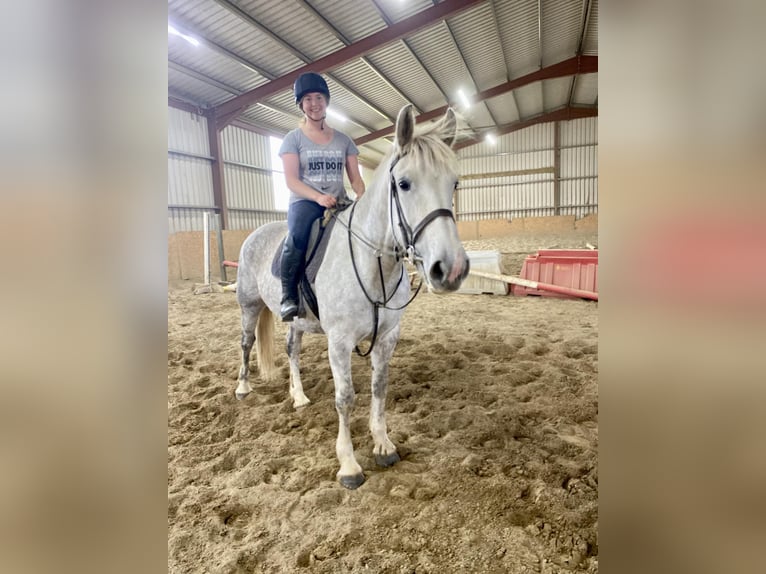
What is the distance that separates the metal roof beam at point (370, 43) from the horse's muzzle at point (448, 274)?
30.7 feet

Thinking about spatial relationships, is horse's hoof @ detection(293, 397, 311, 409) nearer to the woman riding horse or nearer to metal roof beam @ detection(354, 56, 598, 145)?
the woman riding horse

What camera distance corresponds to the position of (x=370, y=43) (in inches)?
364

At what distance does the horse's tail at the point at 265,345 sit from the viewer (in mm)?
3322

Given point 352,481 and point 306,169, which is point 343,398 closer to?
point 352,481

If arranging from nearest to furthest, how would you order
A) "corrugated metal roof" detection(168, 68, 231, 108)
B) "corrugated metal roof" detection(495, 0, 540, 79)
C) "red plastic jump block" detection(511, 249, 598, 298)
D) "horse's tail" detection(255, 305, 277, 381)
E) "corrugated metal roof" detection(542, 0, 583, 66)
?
1. "horse's tail" detection(255, 305, 277, 381)
2. "red plastic jump block" detection(511, 249, 598, 298)
3. "corrugated metal roof" detection(168, 68, 231, 108)
4. "corrugated metal roof" detection(495, 0, 540, 79)
5. "corrugated metal roof" detection(542, 0, 583, 66)

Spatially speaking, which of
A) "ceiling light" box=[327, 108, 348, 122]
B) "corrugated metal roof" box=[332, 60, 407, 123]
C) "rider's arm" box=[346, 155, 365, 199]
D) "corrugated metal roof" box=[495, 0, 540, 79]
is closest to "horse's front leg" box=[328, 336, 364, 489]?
"rider's arm" box=[346, 155, 365, 199]

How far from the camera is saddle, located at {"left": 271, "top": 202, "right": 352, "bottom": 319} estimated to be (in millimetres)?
2363

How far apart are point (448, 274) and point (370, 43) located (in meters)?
9.66

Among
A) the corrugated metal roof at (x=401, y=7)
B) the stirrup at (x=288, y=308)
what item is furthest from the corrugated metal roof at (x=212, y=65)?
the stirrup at (x=288, y=308)

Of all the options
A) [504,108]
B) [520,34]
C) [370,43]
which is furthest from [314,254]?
[504,108]

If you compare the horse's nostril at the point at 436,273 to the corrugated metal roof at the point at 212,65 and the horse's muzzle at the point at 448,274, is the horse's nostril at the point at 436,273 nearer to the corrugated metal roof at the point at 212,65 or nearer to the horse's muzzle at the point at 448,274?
the horse's muzzle at the point at 448,274

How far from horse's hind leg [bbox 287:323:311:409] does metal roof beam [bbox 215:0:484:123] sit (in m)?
8.49
